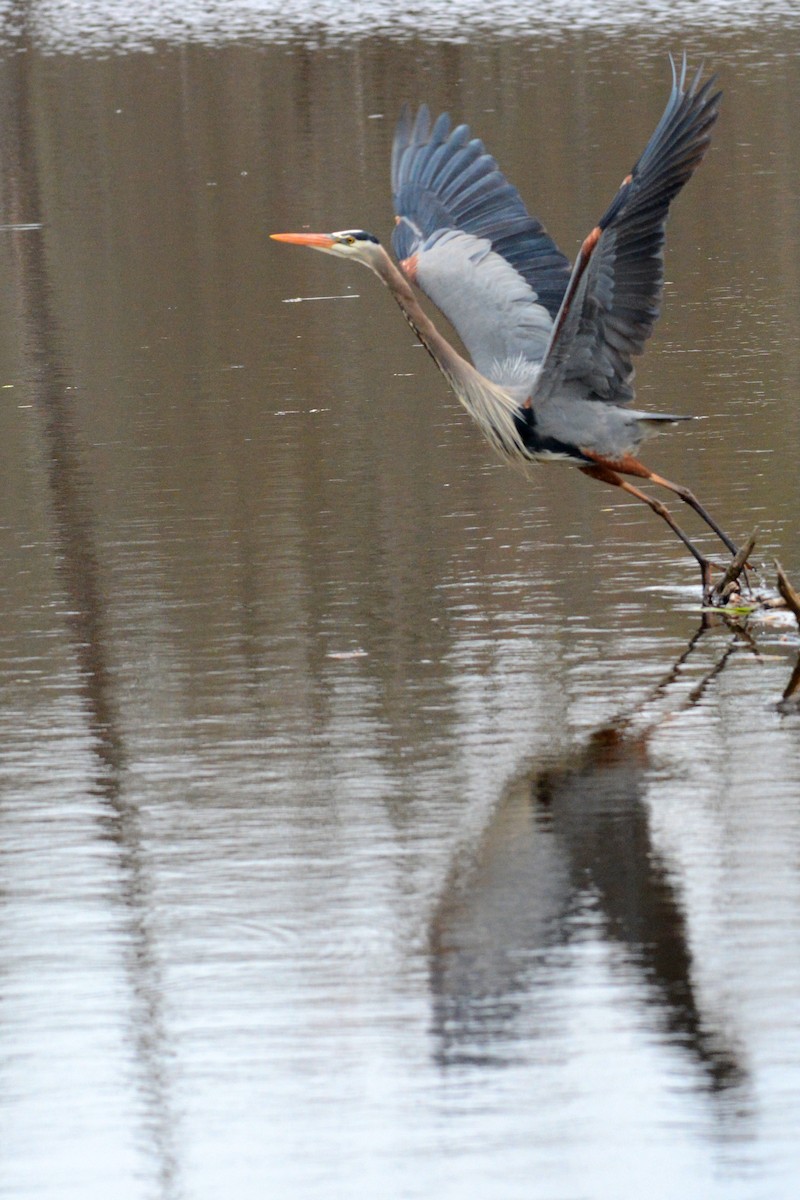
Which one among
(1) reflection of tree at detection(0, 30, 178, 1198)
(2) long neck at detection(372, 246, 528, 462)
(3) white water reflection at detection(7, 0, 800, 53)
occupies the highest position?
(2) long neck at detection(372, 246, 528, 462)

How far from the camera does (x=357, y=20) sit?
38719 mm

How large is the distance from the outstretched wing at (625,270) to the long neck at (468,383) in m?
0.19

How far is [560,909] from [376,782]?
3.57 ft

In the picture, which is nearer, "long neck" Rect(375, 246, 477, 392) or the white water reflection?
"long neck" Rect(375, 246, 477, 392)

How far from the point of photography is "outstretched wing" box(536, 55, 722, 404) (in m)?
7.78

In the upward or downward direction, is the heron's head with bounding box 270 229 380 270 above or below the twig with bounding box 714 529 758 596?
above

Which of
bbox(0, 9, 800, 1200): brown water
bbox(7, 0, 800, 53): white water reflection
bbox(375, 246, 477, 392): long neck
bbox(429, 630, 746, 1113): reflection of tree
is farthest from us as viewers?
bbox(7, 0, 800, 53): white water reflection

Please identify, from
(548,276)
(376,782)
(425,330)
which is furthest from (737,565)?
(548,276)

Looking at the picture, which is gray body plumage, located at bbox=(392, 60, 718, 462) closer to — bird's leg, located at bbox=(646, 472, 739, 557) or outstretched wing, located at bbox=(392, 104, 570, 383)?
outstretched wing, located at bbox=(392, 104, 570, 383)

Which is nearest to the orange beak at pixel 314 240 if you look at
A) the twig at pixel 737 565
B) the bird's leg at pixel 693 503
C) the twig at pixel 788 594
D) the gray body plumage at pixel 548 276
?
the gray body plumage at pixel 548 276

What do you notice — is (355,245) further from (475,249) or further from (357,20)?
(357,20)

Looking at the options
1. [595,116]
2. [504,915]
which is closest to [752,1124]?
[504,915]

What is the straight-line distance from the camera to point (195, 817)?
245 inches

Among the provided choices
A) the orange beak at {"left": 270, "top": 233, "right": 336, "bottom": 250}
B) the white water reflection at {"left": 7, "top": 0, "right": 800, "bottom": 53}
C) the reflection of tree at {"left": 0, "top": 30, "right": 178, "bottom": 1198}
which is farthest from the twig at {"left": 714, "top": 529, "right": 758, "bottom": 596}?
the white water reflection at {"left": 7, "top": 0, "right": 800, "bottom": 53}
